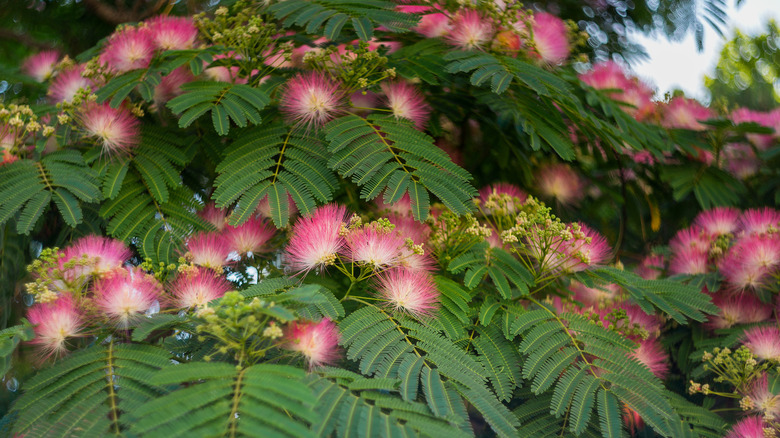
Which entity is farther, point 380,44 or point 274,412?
point 380,44

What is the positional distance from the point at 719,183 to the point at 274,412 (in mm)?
3180

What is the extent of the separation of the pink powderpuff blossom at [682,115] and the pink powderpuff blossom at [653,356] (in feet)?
5.14

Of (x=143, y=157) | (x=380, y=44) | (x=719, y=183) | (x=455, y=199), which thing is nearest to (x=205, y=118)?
(x=143, y=157)

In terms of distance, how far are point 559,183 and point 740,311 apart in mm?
1111

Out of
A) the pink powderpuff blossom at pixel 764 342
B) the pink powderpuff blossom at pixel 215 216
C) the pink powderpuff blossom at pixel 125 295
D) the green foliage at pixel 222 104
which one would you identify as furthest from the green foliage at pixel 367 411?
the pink powderpuff blossom at pixel 764 342

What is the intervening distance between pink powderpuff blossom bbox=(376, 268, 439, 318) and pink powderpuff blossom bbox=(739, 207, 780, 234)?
1905 mm

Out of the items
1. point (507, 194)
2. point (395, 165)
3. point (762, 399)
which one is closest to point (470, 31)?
point (507, 194)

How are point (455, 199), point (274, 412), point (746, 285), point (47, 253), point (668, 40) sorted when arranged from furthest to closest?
point (668, 40)
point (746, 285)
point (455, 199)
point (47, 253)
point (274, 412)

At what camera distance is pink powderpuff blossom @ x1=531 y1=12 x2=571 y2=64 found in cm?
330

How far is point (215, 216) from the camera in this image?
9.33 feet

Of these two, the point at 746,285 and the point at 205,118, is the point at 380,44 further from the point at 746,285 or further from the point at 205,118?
the point at 746,285

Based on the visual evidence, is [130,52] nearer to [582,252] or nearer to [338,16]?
[338,16]

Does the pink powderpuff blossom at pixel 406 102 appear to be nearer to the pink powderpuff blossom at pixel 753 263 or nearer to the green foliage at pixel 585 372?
the green foliage at pixel 585 372

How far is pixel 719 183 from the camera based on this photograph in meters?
3.83
